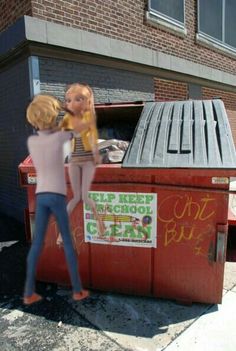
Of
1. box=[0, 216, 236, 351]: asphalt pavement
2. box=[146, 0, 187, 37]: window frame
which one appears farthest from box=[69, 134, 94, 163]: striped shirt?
box=[146, 0, 187, 37]: window frame

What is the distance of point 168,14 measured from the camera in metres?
7.89

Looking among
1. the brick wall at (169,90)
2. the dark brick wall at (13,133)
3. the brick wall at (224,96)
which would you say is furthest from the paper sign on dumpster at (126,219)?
the brick wall at (224,96)

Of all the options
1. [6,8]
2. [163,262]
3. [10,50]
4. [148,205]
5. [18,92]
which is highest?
[6,8]

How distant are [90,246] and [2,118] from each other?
404cm

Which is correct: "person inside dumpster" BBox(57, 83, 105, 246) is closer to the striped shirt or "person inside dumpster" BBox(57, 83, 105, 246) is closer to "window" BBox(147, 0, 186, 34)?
the striped shirt

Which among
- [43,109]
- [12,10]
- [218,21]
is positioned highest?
[218,21]

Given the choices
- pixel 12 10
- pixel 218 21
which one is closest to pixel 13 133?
pixel 12 10

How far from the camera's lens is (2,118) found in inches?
263

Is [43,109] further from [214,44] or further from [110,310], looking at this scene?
[214,44]

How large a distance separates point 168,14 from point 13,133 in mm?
4506

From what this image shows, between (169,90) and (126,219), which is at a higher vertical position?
(169,90)

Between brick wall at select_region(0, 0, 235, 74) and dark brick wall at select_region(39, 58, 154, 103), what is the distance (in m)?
0.65

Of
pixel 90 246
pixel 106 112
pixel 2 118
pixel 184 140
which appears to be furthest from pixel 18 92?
pixel 184 140

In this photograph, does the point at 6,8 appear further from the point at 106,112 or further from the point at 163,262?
the point at 163,262
